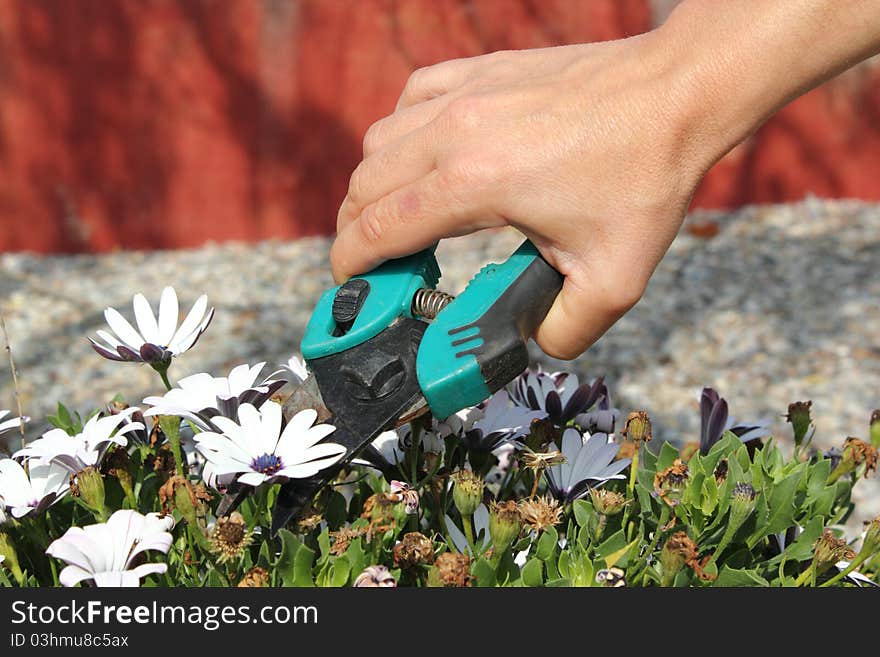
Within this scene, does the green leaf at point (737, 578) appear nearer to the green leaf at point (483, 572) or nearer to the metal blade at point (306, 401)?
the green leaf at point (483, 572)

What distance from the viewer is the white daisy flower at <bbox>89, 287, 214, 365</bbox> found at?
1279 mm

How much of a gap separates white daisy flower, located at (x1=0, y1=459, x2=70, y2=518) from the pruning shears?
0.21 metres

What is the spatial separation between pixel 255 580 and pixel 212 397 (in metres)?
0.27

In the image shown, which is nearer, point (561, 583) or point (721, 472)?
point (561, 583)

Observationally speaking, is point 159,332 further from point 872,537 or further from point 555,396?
point 872,537

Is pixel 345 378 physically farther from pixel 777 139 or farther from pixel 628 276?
pixel 777 139

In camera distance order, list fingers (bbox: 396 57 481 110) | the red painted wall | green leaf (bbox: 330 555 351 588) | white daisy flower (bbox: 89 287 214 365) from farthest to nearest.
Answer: the red painted wall < fingers (bbox: 396 57 481 110) < white daisy flower (bbox: 89 287 214 365) < green leaf (bbox: 330 555 351 588)

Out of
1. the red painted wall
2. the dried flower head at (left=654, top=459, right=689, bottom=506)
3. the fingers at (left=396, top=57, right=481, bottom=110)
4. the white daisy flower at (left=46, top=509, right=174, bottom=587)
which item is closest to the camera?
the white daisy flower at (left=46, top=509, right=174, bottom=587)

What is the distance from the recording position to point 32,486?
1159 millimetres

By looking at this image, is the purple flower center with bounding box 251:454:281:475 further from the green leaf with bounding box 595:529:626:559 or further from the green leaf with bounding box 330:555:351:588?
the green leaf with bounding box 595:529:626:559

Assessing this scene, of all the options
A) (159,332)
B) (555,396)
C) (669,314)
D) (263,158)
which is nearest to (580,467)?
(555,396)

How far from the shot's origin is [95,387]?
3.56 m

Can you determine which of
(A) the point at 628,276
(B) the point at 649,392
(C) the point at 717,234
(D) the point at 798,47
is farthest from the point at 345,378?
(C) the point at 717,234

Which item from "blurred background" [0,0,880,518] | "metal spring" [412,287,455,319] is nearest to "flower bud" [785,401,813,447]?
"metal spring" [412,287,455,319]
